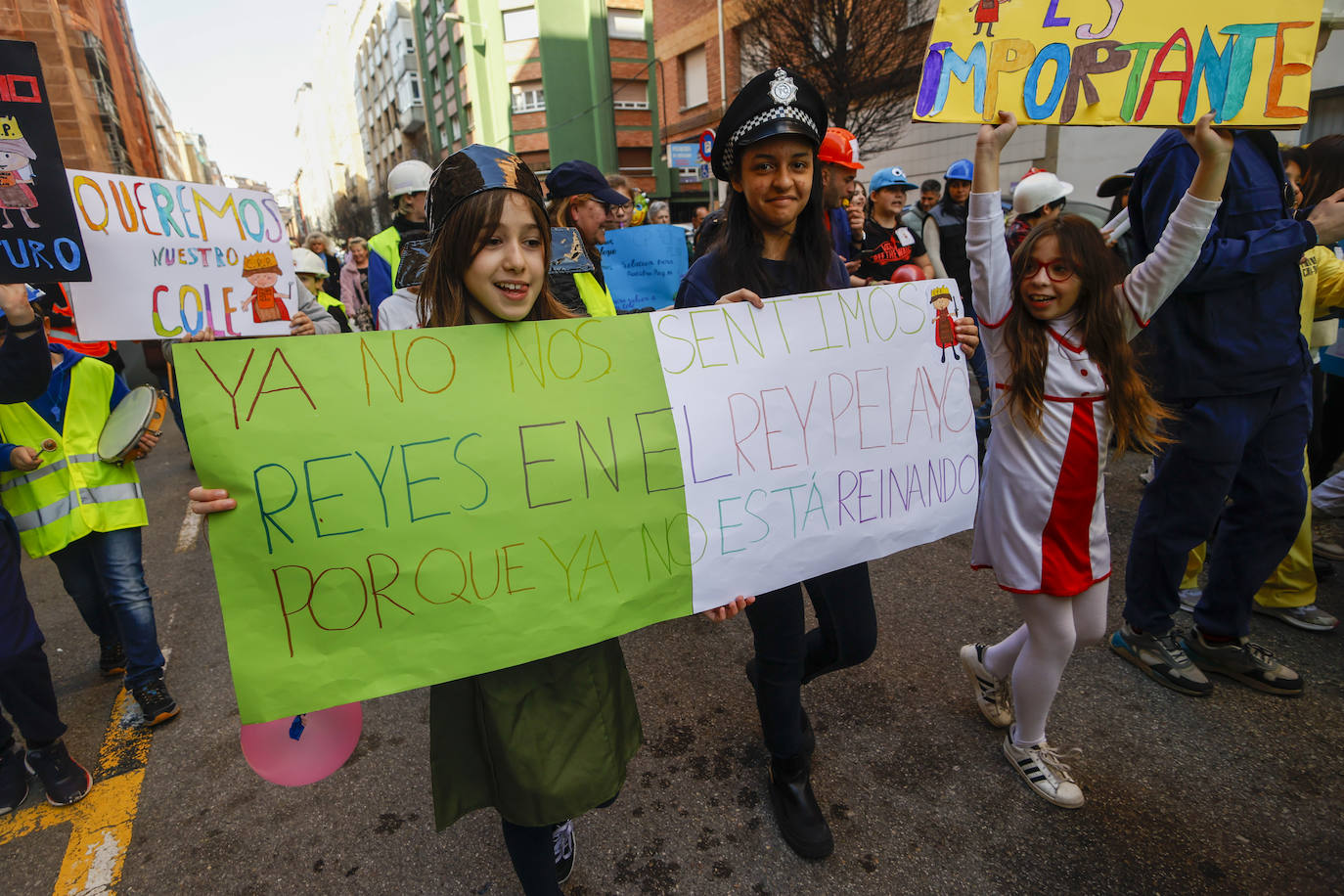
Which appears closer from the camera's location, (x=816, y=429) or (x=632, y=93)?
(x=816, y=429)

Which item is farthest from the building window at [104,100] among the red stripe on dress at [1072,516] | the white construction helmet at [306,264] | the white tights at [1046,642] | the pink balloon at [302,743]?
the white tights at [1046,642]

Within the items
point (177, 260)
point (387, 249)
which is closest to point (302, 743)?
point (177, 260)

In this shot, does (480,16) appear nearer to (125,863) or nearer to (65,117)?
(65,117)

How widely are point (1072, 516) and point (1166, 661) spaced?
1093 mm

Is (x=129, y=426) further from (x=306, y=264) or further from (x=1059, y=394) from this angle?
(x=1059, y=394)

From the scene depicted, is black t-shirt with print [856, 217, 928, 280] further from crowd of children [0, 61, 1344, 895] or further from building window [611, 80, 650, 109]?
building window [611, 80, 650, 109]

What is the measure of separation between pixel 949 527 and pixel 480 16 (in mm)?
36547

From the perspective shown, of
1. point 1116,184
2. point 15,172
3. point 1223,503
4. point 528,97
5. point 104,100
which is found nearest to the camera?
point 15,172

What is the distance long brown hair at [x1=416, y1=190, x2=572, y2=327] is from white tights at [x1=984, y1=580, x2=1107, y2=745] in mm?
1649

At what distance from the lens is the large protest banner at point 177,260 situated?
2.74 metres

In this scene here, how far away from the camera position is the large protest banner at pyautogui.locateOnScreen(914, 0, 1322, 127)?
1714 millimetres

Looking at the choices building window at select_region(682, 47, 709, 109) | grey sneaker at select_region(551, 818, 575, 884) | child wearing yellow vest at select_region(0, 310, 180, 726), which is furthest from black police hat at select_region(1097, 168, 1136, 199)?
building window at select_region(682, 47, 709, 109)

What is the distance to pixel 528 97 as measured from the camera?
32.0 meters

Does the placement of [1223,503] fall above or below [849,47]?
below
